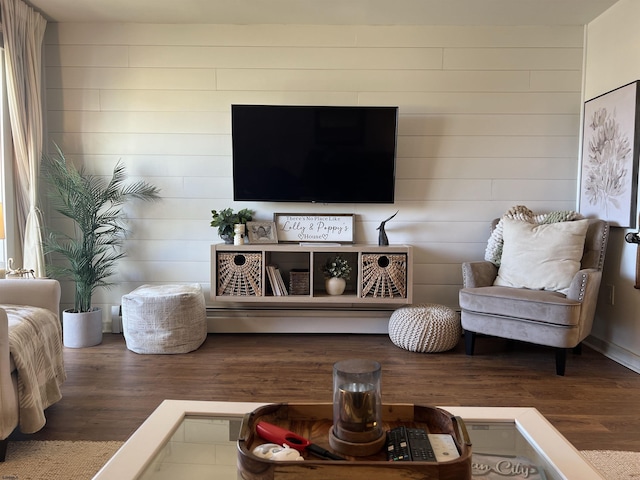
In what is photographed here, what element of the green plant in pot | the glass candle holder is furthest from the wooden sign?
the glass candle holder

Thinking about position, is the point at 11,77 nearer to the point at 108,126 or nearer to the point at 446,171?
the point at 108,126

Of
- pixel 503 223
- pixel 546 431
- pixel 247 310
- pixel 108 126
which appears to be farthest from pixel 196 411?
pixel 108 126

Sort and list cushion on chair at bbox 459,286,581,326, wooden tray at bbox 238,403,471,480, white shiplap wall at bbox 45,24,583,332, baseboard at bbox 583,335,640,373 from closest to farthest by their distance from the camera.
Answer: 1. wooden tray at bbox 238,403,471,480
2. cushion on chair at bbox 459,286,581,326
3. baseboard at bbox 583,335,640,373
4. white shiplap wall at bbox 45,24,583,332

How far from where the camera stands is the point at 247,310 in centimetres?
362

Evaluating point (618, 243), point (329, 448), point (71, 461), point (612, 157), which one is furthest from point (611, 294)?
point (71, 461)

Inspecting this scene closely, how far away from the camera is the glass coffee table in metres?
1.12

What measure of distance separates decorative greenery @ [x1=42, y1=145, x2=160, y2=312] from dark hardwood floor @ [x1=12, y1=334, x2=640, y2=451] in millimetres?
499

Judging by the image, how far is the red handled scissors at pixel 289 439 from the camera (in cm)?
111

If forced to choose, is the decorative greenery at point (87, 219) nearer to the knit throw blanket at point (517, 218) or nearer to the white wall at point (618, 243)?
the knit throw blanket at point (517, 218)

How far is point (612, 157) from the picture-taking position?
3.13 m

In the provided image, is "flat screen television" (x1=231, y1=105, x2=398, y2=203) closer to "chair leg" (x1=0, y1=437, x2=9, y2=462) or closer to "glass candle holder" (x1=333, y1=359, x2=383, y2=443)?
"chair leg" (x1=0, y1=437, x2=9, y2=462)

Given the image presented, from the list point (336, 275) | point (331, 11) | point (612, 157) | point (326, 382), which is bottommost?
point (326, 382)

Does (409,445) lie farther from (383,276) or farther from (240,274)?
(240,274)

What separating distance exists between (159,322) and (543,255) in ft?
8.06
